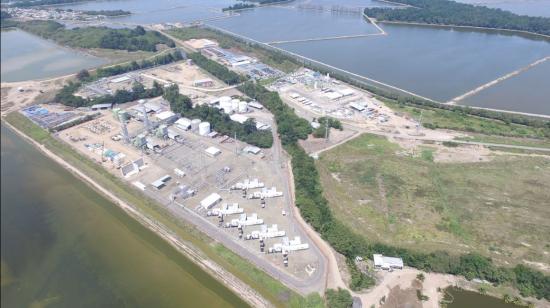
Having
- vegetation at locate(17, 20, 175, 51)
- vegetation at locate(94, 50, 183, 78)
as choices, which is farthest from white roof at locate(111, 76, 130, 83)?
vegetation at locate(17, 20, 175, 51)

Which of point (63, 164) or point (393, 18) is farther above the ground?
point (393, 18)

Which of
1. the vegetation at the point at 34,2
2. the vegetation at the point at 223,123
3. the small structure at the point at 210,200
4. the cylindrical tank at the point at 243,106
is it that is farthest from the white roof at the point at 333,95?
the vegetation at the point at 34,2

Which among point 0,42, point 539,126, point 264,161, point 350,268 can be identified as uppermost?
point 0,42

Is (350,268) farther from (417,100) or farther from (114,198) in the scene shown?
(417,100)

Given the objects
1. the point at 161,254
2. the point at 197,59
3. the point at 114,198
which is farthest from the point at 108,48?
the point at 161,254

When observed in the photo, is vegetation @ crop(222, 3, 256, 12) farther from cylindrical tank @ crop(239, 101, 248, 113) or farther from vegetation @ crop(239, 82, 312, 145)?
cylindrical tank @ crop(239, 101, 248, 113)

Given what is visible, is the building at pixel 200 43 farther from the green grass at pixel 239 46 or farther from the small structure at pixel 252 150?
the small structure at pixel 252 150
